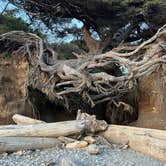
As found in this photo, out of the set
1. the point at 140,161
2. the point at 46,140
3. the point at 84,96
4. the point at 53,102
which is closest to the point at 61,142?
the point at 46,140

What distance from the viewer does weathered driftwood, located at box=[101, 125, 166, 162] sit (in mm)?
7060

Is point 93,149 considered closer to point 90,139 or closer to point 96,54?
point 90,139

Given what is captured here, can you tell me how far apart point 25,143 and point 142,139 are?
2.43 m

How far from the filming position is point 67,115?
1176cm

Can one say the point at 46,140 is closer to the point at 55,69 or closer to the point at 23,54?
the point at 55,69

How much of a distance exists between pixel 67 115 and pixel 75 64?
8.00 feet

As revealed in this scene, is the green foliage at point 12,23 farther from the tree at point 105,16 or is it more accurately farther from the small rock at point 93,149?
the small rock at point 93,149

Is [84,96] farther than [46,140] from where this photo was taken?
Yes

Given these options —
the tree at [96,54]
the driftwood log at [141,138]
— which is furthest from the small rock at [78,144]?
the tree at [96,54]

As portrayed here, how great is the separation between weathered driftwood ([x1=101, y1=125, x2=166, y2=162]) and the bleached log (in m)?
0.75

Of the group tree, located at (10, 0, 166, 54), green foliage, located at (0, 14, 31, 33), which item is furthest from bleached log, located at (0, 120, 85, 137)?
green foliage, located at (0, 14, 31, 33)

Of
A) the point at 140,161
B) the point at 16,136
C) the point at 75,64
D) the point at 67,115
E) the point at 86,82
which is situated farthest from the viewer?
the point at 67,115

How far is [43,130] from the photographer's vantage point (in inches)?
301

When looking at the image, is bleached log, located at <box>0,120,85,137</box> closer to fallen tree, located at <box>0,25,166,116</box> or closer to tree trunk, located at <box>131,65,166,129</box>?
fallen tree, located at <box>0,25,166,116</box>
